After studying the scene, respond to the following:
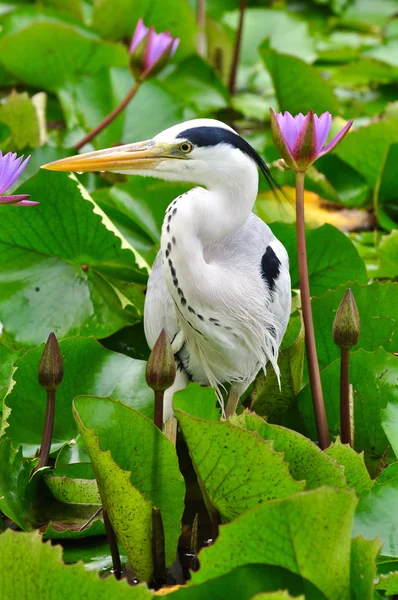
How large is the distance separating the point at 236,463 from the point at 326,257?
0.94 metres

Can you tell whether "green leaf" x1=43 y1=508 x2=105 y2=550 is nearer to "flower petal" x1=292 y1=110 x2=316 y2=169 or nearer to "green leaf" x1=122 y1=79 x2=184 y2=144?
"flower petal" x1=292 y1=110 x2=316 y2=169

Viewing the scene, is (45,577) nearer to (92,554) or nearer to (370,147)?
(92,554)

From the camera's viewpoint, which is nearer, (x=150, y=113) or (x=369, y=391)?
(x=369, y=391)

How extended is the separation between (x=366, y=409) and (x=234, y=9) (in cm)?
355

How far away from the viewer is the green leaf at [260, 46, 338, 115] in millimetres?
3314

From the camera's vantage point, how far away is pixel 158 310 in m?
2.09

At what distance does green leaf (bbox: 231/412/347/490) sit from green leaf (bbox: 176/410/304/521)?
0.30ft

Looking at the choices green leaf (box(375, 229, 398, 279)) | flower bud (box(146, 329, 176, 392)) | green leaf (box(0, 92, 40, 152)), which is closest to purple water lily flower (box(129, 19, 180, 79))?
green leaf (box(0, 92, 40, 152))

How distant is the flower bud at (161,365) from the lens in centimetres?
153

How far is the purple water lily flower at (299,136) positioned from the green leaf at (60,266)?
2.25 ft

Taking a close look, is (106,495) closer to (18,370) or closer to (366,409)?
(18,370)

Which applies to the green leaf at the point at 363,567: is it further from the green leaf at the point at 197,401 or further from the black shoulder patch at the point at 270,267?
the black shoulder patch at the point at 270,267

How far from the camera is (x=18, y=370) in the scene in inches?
75.4

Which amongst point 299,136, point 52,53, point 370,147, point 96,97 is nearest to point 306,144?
point 299,136
